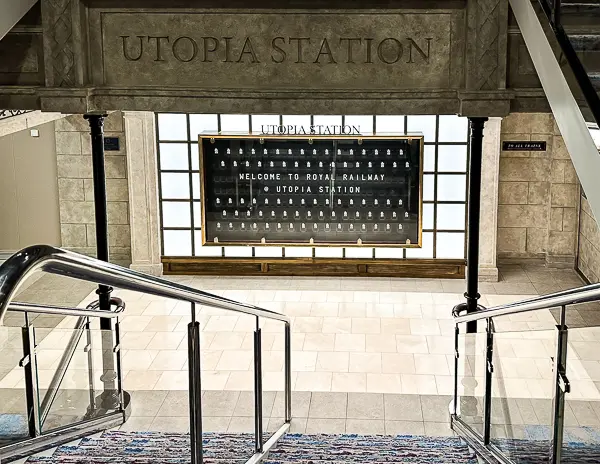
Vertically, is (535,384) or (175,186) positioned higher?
(175,186)

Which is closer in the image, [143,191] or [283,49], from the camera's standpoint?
[283,49]

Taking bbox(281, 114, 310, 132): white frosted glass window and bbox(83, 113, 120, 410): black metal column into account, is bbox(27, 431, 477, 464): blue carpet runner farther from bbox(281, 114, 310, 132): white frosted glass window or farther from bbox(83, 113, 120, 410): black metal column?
bbox(281, 114, 310, 132): white frosted glass window

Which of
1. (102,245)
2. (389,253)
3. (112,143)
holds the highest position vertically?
(112,143)

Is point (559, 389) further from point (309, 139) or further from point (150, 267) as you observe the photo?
point (150, 267)

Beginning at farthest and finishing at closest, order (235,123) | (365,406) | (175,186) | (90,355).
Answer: (175,186)
(235,123)
(365,406)
(90,355)

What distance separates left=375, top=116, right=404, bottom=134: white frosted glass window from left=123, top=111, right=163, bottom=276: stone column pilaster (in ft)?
10.1

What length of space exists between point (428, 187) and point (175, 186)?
350 centimetres

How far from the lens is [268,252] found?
12016mm

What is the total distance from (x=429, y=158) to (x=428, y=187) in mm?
404

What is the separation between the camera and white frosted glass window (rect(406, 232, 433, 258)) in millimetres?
11828

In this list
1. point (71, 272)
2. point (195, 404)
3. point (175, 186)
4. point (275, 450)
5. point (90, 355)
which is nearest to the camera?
point (71, 272)

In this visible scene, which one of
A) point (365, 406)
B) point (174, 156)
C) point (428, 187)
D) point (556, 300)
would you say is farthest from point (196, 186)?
point (556, 300)

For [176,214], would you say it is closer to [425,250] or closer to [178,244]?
[178,244]

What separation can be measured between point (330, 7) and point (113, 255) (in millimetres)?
7923
